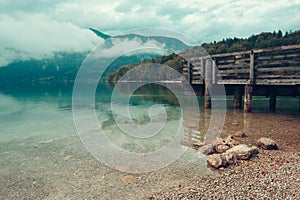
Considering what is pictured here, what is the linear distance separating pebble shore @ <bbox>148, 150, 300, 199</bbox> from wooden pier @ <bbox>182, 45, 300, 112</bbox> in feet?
27.1


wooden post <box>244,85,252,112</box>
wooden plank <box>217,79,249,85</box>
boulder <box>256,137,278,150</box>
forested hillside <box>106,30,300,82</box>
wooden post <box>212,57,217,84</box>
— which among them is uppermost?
forested hillside <box>106,30,300,82</box>

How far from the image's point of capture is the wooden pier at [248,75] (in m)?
14.0

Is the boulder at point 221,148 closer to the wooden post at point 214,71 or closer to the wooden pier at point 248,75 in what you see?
the wooden pier at point 248,75

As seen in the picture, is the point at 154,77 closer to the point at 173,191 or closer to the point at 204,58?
the point at 204,58

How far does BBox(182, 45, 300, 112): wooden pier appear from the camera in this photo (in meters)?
14.0

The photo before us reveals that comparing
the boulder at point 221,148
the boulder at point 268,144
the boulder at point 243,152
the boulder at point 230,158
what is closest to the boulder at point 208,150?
the boulder at point 221,148

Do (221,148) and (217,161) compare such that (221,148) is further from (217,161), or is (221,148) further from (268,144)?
(268,144)

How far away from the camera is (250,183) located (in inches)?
238

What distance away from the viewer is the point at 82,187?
274 inches

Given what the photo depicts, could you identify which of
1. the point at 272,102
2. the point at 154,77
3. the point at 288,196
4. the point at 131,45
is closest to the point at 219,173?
the point at 288,196

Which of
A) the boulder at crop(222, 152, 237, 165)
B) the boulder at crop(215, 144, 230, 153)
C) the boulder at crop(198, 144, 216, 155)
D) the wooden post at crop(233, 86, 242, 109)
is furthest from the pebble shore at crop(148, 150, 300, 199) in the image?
the wooden post at crop(233, 86, 242, 109)

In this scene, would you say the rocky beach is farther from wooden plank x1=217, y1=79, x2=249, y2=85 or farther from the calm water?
wooden plank x1=217, y1=79, x2=249, y2=85

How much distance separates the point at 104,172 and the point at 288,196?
18.9 feet

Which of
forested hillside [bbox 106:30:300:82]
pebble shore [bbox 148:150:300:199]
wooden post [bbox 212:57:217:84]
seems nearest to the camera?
pebble shore [bbox 148:150:300:199]
